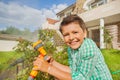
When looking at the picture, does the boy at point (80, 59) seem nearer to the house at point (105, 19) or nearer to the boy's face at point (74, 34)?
the boy's face at point (74, 34)

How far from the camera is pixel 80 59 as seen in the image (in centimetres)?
262

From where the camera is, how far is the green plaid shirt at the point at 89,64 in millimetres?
2496

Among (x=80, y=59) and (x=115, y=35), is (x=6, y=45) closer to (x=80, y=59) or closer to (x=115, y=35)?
(x=115, y=35)

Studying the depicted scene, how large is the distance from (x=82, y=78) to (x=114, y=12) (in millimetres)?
15071

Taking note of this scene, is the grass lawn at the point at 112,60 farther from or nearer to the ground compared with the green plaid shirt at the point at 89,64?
nearer to the ground

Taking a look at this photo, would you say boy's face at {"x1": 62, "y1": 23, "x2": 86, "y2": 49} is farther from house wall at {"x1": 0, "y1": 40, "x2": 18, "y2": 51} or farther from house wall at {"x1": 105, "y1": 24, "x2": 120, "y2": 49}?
house wall at {"x1": 0, "y1": 40, "x2": 18, "y2": 51}

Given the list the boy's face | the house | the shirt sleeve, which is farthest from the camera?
the house

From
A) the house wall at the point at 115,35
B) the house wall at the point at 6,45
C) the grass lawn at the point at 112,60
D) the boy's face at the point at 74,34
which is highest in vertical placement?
the boy's face at the point at 74,34

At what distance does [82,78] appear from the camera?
8.27ft

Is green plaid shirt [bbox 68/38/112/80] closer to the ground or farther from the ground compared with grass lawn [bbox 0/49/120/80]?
farther from the ground

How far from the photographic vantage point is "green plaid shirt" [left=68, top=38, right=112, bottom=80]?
2496mm

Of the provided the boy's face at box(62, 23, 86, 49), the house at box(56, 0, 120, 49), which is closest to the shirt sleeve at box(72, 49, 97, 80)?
the boy's face at box(62, 23, 86, 49)

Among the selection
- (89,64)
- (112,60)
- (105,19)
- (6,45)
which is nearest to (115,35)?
(105,19)

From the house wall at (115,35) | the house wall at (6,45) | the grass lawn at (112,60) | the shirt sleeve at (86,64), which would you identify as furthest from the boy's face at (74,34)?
the house wall at (6,45)
